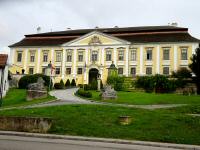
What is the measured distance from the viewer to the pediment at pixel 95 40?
228 ft

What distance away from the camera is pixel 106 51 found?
70312 mm

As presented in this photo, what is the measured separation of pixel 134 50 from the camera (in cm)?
6862

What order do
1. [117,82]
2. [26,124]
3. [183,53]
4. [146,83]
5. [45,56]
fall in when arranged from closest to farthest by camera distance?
1. [26,124]
2. [146,83]
3. [117,82]
4. [183,53]
5. [45,56]

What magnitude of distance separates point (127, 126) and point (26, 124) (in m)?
4.61

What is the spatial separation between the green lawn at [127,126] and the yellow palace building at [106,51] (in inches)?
1781

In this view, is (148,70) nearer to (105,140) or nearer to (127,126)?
(127,126)

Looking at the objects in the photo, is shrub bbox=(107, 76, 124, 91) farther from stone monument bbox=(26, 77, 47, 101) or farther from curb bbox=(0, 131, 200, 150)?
curb bbox=(0, 131, 200, 150)

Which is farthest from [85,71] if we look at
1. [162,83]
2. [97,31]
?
[162,83]

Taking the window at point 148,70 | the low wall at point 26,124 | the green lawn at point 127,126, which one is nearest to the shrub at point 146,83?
the window at point 148,70

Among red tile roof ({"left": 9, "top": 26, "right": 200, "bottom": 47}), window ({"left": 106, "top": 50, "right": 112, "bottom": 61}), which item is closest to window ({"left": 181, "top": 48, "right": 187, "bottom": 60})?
red tile roof ({"left": 9, "top": 26, "right": 200, "bottom": 47})

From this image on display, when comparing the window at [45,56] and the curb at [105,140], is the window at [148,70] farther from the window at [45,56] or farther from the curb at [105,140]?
the curb at [105,140]

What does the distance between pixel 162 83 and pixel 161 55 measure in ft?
69.4

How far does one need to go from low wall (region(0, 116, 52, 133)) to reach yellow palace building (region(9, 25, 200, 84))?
48396 millimetres

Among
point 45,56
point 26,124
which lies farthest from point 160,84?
point 45,56
